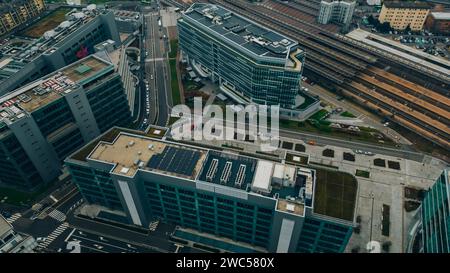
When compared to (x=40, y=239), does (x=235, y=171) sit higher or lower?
higher

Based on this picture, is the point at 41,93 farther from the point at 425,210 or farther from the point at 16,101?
the point at 425,210

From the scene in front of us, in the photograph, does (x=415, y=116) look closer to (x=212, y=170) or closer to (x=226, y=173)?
(x=226, y=173)

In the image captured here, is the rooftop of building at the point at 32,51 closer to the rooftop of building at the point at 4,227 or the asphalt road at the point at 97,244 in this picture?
the rooftop of building at the point at 4,227

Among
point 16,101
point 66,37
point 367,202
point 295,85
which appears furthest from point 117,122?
point 367,202

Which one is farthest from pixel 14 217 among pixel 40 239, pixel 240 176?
pixel 240 176

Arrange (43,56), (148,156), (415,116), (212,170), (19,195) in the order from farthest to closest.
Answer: (415,116)
(43,56)
(19,195)
(148,156)
(212,170)
